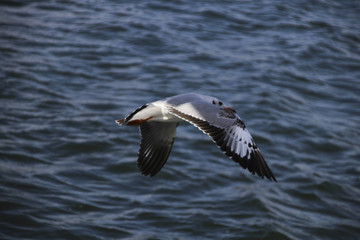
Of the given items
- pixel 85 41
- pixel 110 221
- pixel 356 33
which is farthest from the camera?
pixel 356 33

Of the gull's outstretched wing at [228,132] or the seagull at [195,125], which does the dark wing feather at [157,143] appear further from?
the gull's outstretched wing at [228,132]

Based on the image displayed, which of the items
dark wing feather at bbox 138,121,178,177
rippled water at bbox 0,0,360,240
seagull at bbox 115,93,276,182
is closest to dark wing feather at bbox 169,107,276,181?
seagull at bbox 115,93,276,182

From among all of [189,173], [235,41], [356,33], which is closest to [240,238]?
[189,173]

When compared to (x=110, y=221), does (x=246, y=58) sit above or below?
above

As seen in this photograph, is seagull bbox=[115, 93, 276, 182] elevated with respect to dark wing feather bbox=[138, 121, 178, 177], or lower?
elevated

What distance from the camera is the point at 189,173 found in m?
9.79

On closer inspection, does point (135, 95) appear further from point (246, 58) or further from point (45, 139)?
point (246, 58)

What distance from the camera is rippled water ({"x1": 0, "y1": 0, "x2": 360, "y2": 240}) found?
355 inches

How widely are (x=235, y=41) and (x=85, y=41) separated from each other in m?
3.24

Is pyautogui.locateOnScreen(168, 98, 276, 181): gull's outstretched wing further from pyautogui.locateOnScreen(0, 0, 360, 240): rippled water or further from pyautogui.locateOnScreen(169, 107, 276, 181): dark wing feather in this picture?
pyautogui.locateOnScreen(0, 0, 360, 240): rippled water

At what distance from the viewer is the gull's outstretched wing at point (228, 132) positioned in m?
5.80

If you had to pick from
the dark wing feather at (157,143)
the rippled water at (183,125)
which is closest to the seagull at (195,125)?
the dark wing feather at (157,143)

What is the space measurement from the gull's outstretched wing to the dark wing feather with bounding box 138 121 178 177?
2.85ft

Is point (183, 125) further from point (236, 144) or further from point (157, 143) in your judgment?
point (236, 144)
